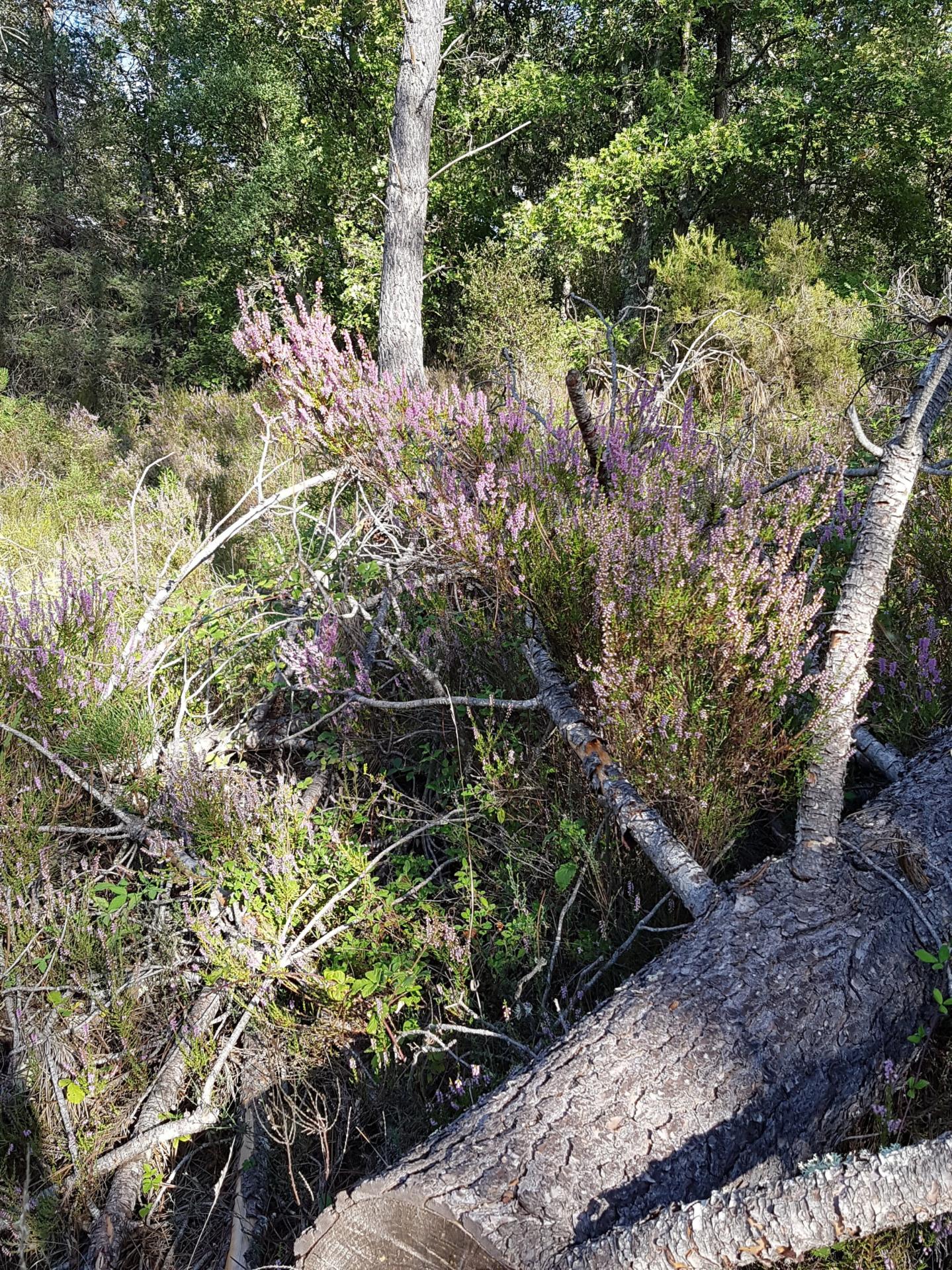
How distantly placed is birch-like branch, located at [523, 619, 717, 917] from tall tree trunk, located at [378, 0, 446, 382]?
385cm

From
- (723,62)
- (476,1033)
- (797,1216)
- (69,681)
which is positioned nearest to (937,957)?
(797,1216)

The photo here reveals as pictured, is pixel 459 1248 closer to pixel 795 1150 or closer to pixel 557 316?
pixel 795 1150

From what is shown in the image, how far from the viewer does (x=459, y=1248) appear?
4.22 ft

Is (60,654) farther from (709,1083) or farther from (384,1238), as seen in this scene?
(709,1083)

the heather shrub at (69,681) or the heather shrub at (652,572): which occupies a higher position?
the heather shrub at (652,572)

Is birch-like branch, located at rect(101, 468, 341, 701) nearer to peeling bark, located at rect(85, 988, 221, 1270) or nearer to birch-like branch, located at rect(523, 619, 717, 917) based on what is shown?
peeling bark, located at rect(85, 988, 221, 1270)

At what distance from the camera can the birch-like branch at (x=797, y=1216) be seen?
47.3 inches

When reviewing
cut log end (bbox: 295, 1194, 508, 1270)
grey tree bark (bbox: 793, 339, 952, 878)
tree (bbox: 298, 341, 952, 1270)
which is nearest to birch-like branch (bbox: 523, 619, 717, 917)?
tree (bbox: 298, 341, 952, 1270)

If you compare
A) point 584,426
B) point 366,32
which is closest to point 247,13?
point 366,32

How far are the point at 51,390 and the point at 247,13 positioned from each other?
7184mm

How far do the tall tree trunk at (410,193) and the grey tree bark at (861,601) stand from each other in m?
4.00

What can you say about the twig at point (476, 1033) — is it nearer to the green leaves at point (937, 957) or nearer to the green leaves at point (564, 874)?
the green leaves at point (564, 874)

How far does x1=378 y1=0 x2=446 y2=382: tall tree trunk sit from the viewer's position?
18.1 ft

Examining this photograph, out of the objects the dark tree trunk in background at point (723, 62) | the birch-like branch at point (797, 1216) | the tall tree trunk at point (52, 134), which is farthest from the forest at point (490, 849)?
the tall tree trunk at point (52, 134)
